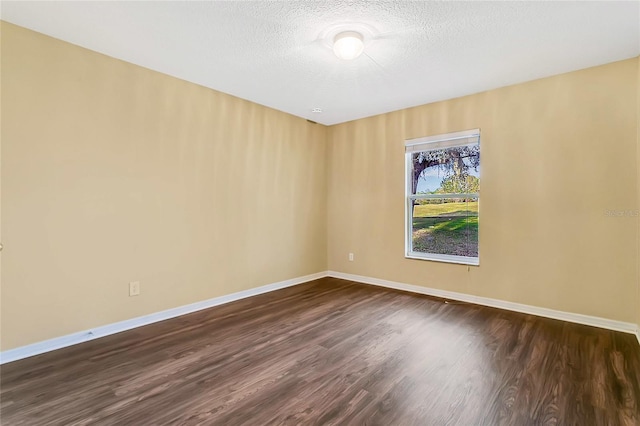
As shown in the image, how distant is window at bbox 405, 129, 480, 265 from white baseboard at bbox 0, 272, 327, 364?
2.24 meters

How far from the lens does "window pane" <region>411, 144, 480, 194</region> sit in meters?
3.75

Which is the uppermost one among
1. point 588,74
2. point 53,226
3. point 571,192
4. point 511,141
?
point 588,74

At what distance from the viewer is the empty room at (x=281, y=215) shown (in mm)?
1950

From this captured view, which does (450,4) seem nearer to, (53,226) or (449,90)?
(449,90)

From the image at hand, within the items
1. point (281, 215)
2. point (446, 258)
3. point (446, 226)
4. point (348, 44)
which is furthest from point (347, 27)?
point (446, 258)

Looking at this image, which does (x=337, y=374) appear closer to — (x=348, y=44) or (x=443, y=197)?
(x=348, y=44)

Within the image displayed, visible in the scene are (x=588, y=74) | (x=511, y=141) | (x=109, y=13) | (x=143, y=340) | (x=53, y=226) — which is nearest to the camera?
(x=109, y=13)

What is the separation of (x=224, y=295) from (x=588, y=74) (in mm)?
4504

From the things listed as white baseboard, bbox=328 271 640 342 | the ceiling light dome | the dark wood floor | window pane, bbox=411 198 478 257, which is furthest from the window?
the ceiling light dome

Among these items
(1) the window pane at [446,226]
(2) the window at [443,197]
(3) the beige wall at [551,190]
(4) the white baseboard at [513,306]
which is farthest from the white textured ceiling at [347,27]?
(4) the white baseboard at [513,306]

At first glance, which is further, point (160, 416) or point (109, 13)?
point (109, 13)

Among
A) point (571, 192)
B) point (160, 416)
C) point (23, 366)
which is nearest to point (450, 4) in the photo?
point (571, 192)

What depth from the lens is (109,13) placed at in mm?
2141

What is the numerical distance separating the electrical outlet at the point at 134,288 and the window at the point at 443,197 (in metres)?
3.26
